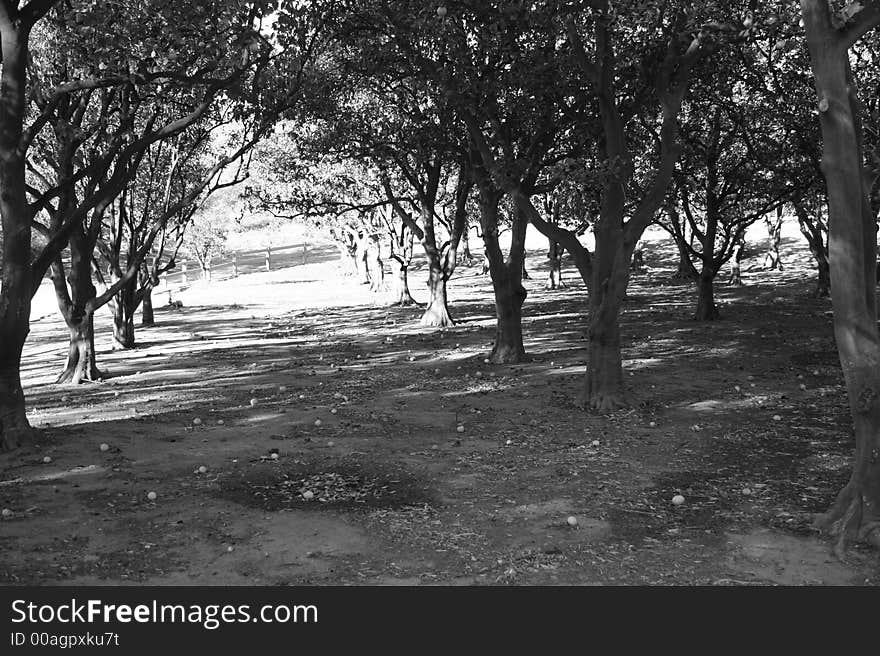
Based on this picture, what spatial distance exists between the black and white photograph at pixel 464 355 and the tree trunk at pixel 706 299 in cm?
10

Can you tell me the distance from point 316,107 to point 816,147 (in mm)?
11963

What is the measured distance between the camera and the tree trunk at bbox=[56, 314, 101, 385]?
55.7 ft

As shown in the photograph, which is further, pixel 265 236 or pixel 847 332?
pixel 265 236

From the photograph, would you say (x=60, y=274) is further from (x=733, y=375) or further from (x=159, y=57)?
(x=733, y=375)

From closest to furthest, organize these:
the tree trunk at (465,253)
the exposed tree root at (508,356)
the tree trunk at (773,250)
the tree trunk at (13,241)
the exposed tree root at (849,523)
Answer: the exposed tree root at (849,523) < the tree trunk at (13,241) < the exposed tree root at (508,356) < the tree trunk at (773,250) < the tree trunk at (465,253)

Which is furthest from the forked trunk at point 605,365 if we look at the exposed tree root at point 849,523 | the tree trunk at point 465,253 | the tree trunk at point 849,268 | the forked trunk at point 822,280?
the tree trunk at point 465,253

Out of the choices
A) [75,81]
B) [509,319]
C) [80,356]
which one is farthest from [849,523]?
[80,356]

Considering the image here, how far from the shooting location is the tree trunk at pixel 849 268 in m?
6.91

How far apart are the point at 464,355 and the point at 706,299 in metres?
8.81

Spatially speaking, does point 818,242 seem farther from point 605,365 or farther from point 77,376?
point 77,376

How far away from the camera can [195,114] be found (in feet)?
40.1

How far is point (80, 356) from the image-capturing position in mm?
17125

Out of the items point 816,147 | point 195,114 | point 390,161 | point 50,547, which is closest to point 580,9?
point 195,114

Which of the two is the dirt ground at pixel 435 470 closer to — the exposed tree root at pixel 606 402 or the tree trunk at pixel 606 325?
the exposed tree root at pixel 606 402
